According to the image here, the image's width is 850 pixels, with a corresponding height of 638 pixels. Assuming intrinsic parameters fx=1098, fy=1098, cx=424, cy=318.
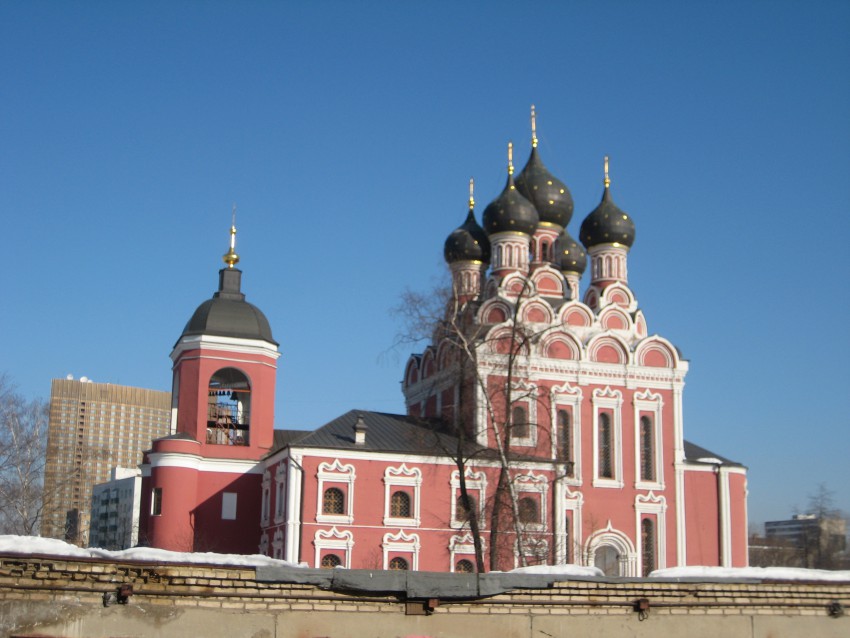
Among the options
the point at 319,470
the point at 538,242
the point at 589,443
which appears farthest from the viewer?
the point at 538,242

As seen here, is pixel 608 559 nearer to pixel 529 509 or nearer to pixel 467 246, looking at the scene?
pixel 529 509

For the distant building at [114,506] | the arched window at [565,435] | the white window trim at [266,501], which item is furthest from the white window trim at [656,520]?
the distant building at [114,506]

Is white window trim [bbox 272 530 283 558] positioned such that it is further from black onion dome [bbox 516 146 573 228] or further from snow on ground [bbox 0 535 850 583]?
snow on ground [bbox 0 535 850 583]

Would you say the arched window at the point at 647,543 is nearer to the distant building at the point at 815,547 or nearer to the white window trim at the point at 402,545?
the white window trim at the point at 402,545

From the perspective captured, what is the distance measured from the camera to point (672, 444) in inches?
1265

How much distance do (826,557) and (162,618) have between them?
52.8 m

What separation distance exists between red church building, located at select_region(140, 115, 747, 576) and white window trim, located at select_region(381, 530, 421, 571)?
0.04 meters

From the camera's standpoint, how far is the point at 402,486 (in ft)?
92.2

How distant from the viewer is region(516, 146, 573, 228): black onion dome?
3728 centimetres

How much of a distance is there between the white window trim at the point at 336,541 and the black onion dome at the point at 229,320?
632cm

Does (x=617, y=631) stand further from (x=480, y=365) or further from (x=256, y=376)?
(x=256, y=376)

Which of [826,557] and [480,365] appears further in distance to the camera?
[826,557]

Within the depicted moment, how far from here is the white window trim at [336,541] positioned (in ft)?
88.5

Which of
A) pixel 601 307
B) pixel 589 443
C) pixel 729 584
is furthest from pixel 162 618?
pixel 601 307
